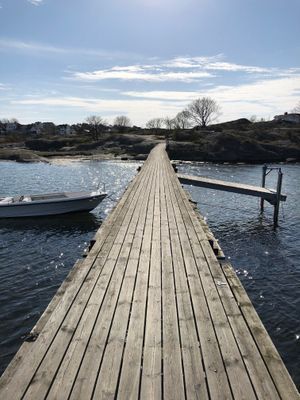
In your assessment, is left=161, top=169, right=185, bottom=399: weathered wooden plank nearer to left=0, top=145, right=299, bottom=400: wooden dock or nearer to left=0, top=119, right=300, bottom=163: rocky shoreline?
left=0, top=145, right=299, bottom=400: wooden dock

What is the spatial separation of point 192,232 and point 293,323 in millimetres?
3759

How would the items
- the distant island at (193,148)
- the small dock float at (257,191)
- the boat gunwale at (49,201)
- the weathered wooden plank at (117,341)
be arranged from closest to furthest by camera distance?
the weathered wooden plank at (117,341)
the small dock float at (257,191)
the boat gunwale at (49,201)
the distant island at (193,148)

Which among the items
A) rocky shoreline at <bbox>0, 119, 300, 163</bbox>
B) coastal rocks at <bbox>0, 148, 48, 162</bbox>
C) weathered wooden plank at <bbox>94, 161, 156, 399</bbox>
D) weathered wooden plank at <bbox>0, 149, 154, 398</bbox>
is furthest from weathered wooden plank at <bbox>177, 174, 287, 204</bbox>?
coastal rocks at <bbox>0, 148, 48, 162</bbox>

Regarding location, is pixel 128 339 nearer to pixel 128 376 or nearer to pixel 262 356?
pixel 128 376

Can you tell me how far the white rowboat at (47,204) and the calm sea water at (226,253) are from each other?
511 millimetres

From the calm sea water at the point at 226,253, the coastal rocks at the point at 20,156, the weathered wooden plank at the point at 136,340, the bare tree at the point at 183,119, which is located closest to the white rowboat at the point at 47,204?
the calm sea water at the point at 226,253

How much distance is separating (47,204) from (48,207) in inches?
9.1

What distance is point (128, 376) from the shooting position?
4.20 meters

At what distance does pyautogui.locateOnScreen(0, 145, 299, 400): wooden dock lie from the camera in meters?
4.02

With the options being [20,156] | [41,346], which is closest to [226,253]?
[41,346]

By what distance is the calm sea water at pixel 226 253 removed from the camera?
10188mm

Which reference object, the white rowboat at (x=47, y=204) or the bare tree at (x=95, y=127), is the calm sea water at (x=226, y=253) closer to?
the white rowboat at (x=47, y=204)

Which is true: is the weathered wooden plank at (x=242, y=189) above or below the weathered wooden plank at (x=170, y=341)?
below

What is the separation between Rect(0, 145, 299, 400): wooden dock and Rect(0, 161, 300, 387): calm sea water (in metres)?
3.52
